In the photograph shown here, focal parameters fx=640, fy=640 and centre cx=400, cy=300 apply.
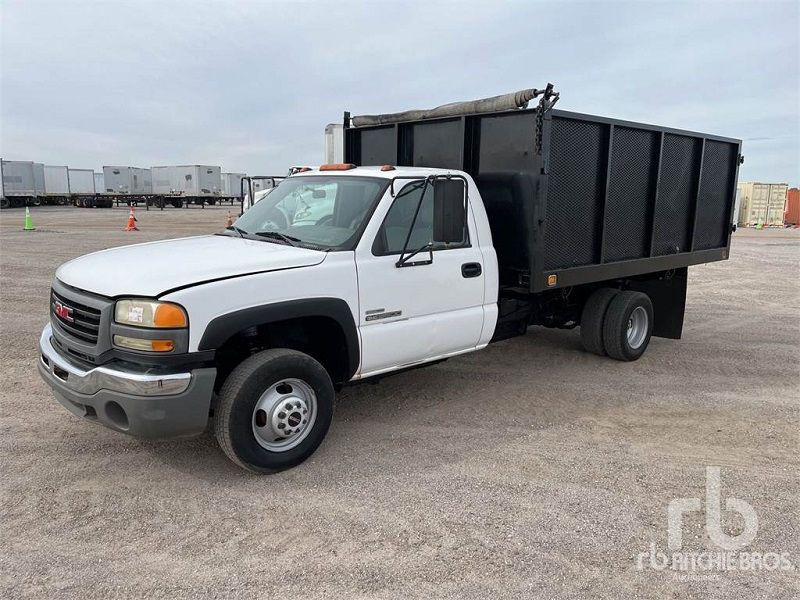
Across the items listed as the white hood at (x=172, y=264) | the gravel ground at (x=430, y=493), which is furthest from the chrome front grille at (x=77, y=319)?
the gravel ground at (x=430, y=493)

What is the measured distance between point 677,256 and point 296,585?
595cm

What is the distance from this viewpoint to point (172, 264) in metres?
4.02

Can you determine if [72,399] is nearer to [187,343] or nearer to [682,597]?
[187,343]

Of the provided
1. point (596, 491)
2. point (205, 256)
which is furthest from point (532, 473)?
point (205, 256)

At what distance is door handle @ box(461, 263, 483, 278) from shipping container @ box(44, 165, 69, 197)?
53.2 meters

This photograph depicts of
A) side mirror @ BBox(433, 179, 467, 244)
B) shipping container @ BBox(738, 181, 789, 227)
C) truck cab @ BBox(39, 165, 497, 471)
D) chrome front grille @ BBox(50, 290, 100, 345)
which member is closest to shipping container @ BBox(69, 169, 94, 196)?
shipping container @ BBox(738, 181, 789, 227)

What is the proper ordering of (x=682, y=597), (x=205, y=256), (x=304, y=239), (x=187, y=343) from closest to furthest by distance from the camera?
1. (x=682, y=597)
2. (x=187, y=343)
3. (x=205, y=256)
4. (x=304, y=239)

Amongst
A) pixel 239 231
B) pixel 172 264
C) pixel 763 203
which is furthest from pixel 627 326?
pixel 763 203

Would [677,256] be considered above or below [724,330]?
above

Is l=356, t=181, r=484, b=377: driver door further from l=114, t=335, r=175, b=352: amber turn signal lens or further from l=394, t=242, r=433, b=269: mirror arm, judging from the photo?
l=114, t=335, r=175, b=352: amber turn signal lens

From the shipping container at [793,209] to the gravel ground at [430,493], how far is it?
132ft

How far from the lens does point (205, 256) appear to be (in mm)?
4223

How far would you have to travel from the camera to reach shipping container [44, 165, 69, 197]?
4994 cm

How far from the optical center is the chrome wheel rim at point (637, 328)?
287 inches
